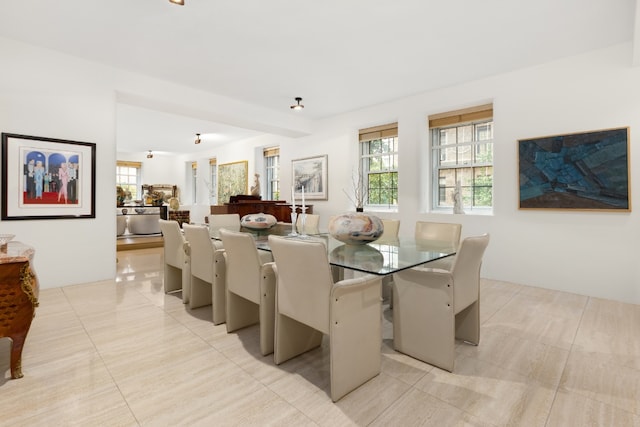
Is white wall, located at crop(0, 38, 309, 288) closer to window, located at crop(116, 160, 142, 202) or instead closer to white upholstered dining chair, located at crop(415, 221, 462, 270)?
white upholstered dining chair, located at crop(415, 221, 462, 270)

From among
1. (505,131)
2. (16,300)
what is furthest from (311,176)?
(16,300)

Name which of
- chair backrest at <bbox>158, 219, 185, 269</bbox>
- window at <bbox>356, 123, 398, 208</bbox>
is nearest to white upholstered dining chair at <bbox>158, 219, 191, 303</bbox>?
chair backrest at <bbox>158, 219, 185, 269</bbox>

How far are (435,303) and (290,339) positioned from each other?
3.07 feet

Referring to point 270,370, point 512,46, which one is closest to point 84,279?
point 270,370

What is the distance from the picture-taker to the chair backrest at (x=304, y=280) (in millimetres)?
1562

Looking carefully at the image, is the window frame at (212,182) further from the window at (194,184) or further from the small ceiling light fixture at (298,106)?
the small ceiling light fixture at (298,106)

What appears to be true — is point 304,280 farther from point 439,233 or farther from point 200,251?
point 439,233

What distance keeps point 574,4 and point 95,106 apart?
497cm

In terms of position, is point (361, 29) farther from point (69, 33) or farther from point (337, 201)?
point (337, 201)

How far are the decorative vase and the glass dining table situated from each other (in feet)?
0.21

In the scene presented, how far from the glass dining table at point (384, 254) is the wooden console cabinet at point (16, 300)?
134 cm

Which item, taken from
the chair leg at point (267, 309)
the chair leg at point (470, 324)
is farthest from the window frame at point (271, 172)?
the chair leg at point (470, 324)

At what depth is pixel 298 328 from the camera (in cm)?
204

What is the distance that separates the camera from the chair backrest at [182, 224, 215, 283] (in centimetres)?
260
